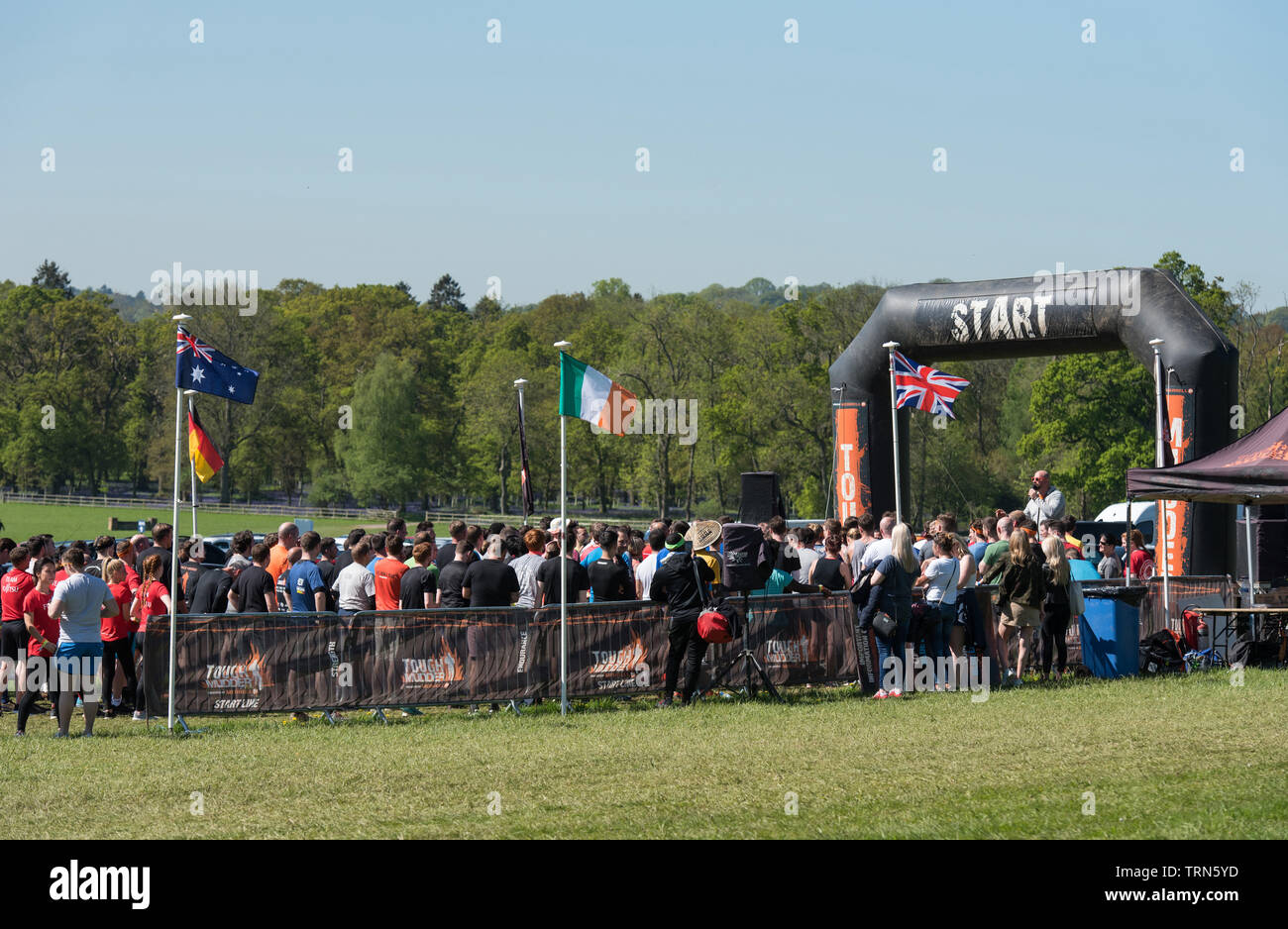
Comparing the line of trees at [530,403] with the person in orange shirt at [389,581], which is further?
the line of trees at [530,403]

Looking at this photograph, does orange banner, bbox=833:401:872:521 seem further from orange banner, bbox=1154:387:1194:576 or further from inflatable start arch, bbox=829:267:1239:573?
orange banner, bbox=1154:387:1194:576

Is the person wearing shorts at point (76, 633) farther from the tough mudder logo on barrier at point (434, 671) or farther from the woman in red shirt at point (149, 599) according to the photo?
the tough mudder logo on barrier at point (434, 671)

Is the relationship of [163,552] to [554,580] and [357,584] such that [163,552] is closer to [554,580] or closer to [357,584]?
[357,584]

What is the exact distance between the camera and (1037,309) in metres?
22.3

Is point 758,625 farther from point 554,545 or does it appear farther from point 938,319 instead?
point 938,319

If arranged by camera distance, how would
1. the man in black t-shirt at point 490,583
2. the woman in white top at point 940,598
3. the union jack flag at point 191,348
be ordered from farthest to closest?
the woman in white top at point 940,598 → the man in black t-shirt at point 490,583 → the union jack flag at point 191,348

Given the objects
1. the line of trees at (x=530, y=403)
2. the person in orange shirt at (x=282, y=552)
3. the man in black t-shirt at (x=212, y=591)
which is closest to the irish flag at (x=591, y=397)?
the person in orange shirt at (x=282, y=552)

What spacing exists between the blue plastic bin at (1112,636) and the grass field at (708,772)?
1.45 meters

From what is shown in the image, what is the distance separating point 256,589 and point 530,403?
208 ft

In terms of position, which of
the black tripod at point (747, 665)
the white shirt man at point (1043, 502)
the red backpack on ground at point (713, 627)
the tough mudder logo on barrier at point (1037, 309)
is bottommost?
the black tripod at point (747, 665)

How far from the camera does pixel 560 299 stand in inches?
4451

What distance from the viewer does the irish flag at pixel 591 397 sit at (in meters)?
13.3

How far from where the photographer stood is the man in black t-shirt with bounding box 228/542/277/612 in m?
13.6
